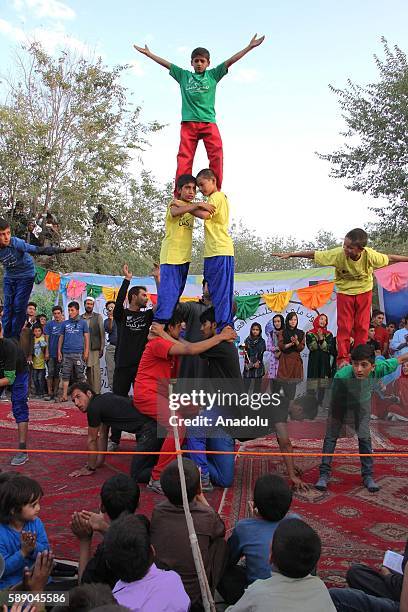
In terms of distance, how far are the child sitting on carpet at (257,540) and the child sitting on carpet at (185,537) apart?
6 centimetres

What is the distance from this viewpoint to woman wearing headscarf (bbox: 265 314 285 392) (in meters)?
8.31

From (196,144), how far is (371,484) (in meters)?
2.95

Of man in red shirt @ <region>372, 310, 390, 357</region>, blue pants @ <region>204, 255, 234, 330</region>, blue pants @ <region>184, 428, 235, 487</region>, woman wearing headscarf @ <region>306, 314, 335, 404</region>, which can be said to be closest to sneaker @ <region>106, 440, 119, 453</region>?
blue pants @ <region>184, 428, 235, 487</region>

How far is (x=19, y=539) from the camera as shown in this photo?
8.23 feet

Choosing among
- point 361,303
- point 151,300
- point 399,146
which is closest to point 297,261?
point 399,146

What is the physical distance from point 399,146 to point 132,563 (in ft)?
39.7

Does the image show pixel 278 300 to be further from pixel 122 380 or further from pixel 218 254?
pixel 218 254

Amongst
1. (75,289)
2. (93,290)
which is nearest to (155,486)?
(93,290)

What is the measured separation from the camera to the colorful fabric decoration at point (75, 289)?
32.3ft

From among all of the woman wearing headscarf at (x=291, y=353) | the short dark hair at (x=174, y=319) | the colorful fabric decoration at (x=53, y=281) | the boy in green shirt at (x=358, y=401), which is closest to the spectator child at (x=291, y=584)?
the boy in green shirt at (x=358, y=401)

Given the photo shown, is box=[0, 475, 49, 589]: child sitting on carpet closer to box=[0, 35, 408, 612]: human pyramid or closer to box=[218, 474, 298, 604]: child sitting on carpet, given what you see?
box=[0, 35, 408, 612]: human pyramid

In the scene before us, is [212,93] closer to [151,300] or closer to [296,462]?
[296,462]

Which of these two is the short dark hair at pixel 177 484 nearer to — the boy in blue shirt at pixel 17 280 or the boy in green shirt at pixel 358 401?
the boy in green shirt at pixel 358 401

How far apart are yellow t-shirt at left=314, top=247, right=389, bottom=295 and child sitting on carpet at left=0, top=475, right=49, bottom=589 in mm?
3142
